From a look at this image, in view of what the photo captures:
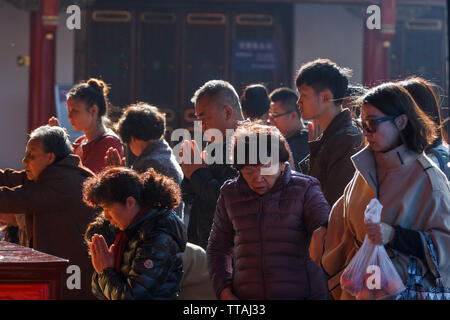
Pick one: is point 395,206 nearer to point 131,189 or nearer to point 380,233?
point 380,233

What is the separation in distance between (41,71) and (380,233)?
27.9 feet

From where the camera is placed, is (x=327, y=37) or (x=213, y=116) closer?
(x=213, y=116)

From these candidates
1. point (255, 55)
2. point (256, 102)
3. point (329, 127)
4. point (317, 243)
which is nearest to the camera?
point (317, 243)

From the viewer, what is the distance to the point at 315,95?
397 cm

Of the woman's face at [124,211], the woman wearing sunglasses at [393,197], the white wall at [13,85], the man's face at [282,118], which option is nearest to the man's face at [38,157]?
the woman's face at [124,211]

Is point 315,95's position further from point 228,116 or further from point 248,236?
point 248,236

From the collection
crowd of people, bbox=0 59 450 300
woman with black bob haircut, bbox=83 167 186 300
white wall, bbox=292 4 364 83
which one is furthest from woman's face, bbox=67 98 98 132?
white wall, bbox=292 4 364 83

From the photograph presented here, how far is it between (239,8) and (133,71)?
181 cm

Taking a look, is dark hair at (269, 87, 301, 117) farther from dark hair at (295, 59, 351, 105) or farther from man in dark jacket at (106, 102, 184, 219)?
dark hair at (295, 59, 351, 105)

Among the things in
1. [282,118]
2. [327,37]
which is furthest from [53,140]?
[327,37]

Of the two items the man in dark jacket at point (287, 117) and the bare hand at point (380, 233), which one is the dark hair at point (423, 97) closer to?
the bare hand at point (380, 233)

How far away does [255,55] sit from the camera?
11.8 metres

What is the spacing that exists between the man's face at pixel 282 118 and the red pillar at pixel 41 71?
18.0 ft

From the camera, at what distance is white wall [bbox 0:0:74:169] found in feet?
35.7
